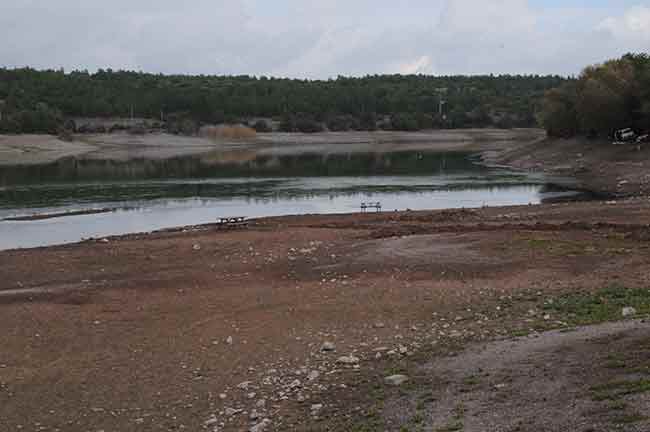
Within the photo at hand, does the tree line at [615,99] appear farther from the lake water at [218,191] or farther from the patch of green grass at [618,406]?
the patch of green grass at [618,406]

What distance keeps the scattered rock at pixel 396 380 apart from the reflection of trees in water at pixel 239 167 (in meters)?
51.0

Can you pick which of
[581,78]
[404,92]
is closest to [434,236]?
[581,78]

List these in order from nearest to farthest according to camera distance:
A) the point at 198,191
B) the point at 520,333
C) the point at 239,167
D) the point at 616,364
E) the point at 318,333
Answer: the point at 616,364, the point at 520,333, the point at 318,333, the point at 198,191, the point at 239,167

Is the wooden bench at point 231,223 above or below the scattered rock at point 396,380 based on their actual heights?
below

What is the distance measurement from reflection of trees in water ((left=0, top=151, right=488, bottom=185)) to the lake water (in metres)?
Result: 0.09

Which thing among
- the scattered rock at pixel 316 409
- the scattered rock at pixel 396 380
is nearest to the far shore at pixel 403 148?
the scattered rock at pixel 396 380

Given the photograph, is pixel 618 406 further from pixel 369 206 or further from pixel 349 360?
pixel 369 206

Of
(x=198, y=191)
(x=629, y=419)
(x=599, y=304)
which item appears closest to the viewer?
(x=629, y=419)

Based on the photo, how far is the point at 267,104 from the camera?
15212cm

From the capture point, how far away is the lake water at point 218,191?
36469 mm

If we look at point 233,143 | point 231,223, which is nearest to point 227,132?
point 233,143

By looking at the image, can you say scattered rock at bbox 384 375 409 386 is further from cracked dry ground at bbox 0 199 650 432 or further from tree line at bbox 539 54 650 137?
tree line at bbox 539 54 650 137

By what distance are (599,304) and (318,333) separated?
4.88m

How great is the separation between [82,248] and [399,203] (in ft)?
68.2
